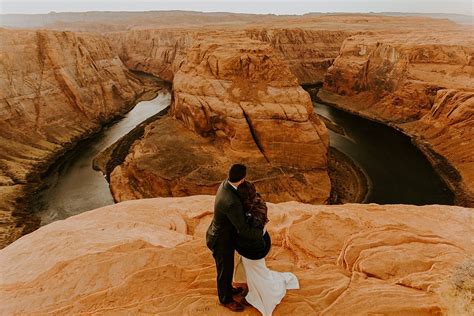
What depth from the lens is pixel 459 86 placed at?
33062 mm

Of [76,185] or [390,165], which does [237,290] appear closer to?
[76,185]

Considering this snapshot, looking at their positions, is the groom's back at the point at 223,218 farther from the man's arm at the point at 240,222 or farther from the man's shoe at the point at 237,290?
the man's shoe at the point at 237,290

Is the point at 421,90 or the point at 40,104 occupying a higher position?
the point at 421,90

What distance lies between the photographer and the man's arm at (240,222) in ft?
13.6

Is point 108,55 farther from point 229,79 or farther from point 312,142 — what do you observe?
point 312,142

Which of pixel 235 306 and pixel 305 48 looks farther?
pixel 305 48

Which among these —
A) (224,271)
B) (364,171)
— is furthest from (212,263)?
(364,171)

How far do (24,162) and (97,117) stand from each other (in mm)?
12258

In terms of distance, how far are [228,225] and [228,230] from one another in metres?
0.07

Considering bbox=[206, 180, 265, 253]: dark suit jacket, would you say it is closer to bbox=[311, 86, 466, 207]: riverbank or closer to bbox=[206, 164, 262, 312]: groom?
bbox=[206, 164, 262, 312]: groom

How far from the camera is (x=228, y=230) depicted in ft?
14.3

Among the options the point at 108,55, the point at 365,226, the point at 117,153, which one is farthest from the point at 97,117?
the point at 365,226

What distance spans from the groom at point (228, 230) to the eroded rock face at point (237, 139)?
17088mm

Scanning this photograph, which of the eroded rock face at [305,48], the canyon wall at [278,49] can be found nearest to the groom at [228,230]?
the canyon wall at [278,49]
